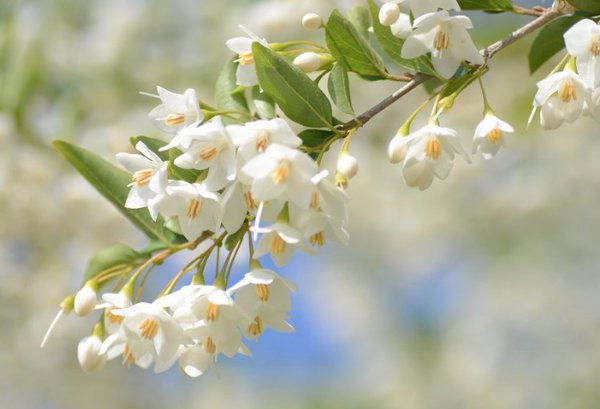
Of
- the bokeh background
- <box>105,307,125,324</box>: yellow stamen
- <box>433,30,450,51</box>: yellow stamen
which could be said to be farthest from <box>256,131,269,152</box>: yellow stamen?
the bokeh background

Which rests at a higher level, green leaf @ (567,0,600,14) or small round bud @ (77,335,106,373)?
green leaf @ (567,0,600,14)

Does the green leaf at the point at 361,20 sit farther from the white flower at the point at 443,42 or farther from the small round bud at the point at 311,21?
the white flower at the point at 443,42

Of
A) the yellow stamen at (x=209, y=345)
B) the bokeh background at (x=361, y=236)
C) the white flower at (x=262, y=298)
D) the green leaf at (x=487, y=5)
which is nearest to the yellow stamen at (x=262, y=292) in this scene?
the white flower at (x=262, y=298)

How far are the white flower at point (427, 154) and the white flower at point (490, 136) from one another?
5cm

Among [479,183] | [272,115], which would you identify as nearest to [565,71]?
[272,115]

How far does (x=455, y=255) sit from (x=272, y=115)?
6.62m

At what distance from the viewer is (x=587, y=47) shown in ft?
4.60

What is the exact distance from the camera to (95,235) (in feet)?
12.6

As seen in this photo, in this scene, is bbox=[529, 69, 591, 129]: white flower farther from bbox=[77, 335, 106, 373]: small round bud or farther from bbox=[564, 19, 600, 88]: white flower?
bbox=[77, 335, 106, 373]: small round bud

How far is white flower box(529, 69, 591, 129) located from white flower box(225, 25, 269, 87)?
0.49 metres

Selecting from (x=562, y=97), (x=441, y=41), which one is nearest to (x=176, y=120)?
(x=441, y=41)

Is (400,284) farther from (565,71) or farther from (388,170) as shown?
(565,71)

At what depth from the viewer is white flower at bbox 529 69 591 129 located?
1436 millimetres

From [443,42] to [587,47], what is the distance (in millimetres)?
237
